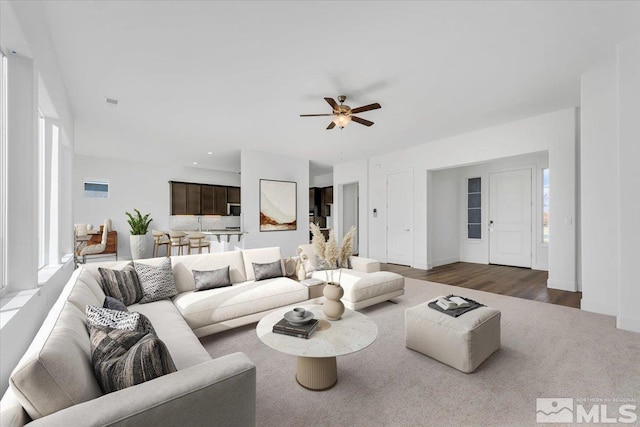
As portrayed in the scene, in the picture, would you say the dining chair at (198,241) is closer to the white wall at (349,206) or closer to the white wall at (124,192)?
the white wall at (124,192)

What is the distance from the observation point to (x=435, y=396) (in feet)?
5.82

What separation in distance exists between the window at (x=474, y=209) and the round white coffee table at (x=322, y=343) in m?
5.62

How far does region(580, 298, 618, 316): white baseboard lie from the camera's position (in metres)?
3.06

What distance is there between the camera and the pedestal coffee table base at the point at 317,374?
1.85m

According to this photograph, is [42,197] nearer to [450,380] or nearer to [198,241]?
[450,380]

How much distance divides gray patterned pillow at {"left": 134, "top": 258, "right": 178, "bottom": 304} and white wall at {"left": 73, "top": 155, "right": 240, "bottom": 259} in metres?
5.79

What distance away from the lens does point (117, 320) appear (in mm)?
1373

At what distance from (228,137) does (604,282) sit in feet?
19.8

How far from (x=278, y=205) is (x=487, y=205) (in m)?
5.00

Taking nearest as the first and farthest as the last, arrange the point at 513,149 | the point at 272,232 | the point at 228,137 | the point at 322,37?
the point at 322,37, the point at 513,149, the point at 228,137, the point at 272,232

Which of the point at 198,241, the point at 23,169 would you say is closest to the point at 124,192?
the point at 198,241

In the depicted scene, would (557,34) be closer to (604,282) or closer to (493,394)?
(604,282)

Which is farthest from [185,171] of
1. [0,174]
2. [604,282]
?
[604,282]

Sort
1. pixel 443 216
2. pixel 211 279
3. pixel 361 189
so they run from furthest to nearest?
pixel 361 189 < pixel 443 216 < pixel 211 279
